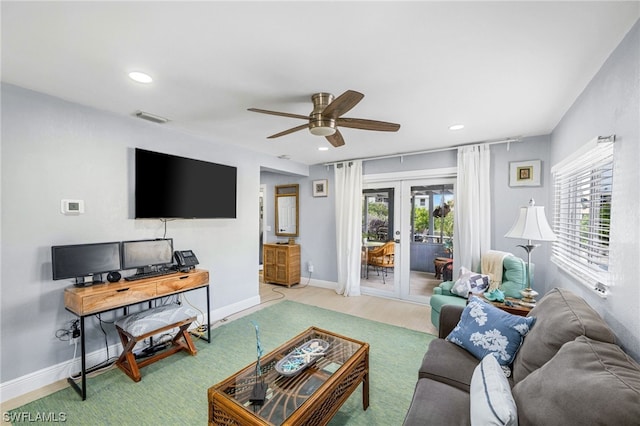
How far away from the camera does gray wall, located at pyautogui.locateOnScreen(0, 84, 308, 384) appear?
209 centimetres

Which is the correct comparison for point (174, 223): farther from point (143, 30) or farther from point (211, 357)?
point (143, 30)

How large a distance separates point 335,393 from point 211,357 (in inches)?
61.9

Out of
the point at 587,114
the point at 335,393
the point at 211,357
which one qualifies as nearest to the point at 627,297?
the point at 587,114

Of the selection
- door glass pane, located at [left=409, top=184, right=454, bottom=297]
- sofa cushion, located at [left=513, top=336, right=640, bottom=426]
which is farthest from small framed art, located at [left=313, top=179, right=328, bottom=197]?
sofa cushion, located at [left=513, top=336, right=640, bottom=426]

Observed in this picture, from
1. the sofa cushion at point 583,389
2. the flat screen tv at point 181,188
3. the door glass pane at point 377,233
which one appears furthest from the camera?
the door glass pane at point 377,233

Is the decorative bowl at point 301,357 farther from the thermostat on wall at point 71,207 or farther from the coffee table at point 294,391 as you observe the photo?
the thermostat on wall at point 71,207

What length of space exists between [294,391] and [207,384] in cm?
109

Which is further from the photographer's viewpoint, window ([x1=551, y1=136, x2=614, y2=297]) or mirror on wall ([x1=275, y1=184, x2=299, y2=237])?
mirror on wall ([x1=275, y1=184, x2=299, y2=237])

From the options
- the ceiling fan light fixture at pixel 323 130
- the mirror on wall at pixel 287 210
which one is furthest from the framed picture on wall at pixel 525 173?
the mirror on wall at pixel 287 210

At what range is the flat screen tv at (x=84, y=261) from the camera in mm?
2186

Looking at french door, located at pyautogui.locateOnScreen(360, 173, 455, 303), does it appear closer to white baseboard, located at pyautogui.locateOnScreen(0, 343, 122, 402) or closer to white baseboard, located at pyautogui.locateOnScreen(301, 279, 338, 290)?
white baseboard, located at pyautogui.locateOnScreen(301, 279, 338, 290)

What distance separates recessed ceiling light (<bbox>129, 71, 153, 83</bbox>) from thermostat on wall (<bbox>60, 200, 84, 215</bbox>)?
1266 mm

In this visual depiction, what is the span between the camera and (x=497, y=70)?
182 cm

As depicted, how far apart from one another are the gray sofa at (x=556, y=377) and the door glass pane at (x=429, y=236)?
2.39 m
